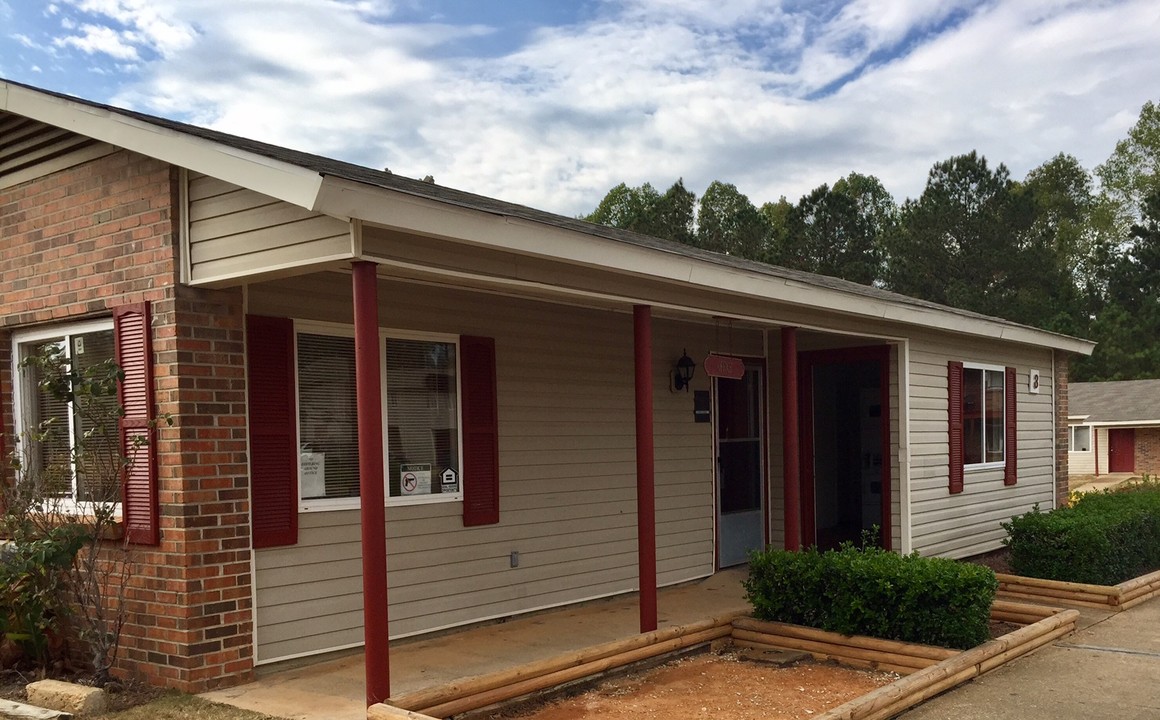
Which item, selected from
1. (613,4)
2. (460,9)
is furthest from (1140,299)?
(460,9)

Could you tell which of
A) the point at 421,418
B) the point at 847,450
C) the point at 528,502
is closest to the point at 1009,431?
the point at 847,450

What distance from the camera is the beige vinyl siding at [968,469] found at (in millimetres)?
9562

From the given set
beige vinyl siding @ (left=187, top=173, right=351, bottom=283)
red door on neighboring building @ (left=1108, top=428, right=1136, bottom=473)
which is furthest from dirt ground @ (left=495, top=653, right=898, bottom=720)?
red door on neighboring building @ (left=1108, top=428, right=1136, bottom=473)

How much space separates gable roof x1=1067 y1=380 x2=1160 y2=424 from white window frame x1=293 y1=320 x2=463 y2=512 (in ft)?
100.0

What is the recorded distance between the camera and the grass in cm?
471

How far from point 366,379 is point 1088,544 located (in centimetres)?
679

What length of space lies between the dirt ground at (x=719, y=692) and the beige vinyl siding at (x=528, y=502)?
1559 mm

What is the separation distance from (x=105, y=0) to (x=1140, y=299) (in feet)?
123

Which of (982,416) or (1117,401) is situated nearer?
(982,416)

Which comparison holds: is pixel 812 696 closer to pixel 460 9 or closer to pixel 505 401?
pixel 505 401

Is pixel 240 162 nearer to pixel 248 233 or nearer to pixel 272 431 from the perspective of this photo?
pixel 248 233

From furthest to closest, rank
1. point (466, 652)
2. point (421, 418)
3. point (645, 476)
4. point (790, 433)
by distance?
1. point (790, 433)
2. point (421, 418)
3. point (645, 476)
4. point (466, 652)

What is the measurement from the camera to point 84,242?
589 cm

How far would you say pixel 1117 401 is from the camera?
3281 centimetres
